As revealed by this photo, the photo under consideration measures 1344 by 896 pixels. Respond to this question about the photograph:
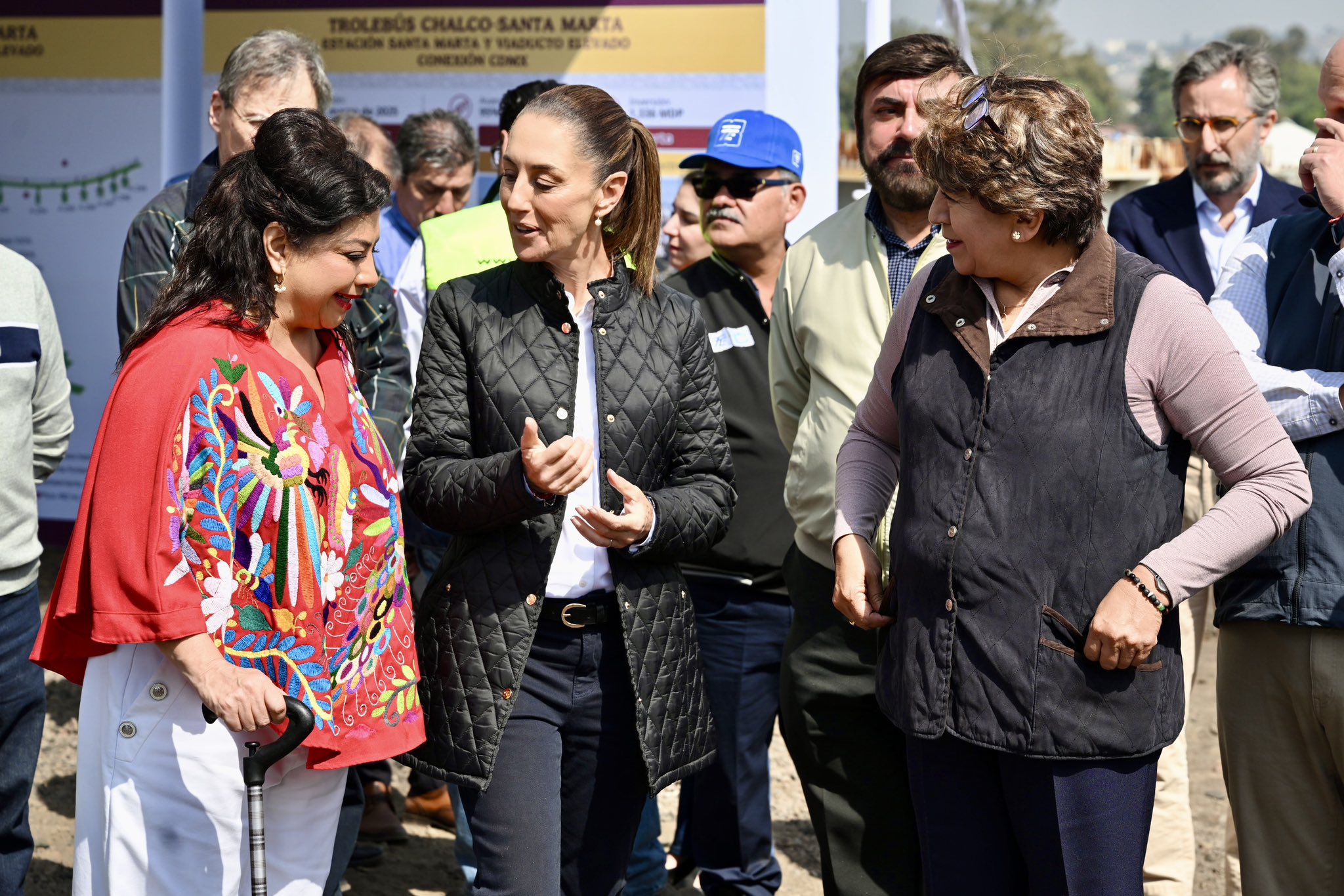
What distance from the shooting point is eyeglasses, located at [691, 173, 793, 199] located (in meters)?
4.24

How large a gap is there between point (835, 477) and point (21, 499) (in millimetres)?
2020

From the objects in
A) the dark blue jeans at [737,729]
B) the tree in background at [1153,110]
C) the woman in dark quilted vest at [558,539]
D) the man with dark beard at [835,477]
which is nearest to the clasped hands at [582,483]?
the woman in dark quilted vest at [558,539]

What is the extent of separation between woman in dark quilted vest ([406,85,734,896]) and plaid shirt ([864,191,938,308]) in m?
0.73

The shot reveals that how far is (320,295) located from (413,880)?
259cm

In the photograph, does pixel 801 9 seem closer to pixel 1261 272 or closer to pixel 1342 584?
pixel 1261 272

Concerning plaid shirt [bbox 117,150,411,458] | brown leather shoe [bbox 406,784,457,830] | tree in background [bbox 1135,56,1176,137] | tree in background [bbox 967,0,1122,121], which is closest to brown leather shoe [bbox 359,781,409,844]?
brown leather shoe [bbox 406,784,457,830]

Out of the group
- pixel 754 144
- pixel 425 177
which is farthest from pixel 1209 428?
pixel 425 177

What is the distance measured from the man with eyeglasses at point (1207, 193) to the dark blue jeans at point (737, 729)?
133 centimetres

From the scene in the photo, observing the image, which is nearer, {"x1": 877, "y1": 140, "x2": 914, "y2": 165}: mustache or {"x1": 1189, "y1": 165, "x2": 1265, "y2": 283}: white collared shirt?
{"x1": 877, "y1": 140, "x2": 914, "y2": 165}: mustache

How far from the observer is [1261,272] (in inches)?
117

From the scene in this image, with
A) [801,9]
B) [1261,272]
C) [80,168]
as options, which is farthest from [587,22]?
[1261,272]

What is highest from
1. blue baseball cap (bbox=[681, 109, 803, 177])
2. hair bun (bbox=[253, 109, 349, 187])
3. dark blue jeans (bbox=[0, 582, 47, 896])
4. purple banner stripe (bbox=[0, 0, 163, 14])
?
purple banner stripe (bbox=[0, 0, 163, 14])

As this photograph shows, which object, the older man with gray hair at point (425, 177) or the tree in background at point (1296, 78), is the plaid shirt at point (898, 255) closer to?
the older man with gray hair at point (425, 177)

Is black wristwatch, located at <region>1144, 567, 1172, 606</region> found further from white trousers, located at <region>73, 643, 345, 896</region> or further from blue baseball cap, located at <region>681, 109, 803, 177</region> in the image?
blue baseball cap, located at <region>681, 109, 803, 177</region>
